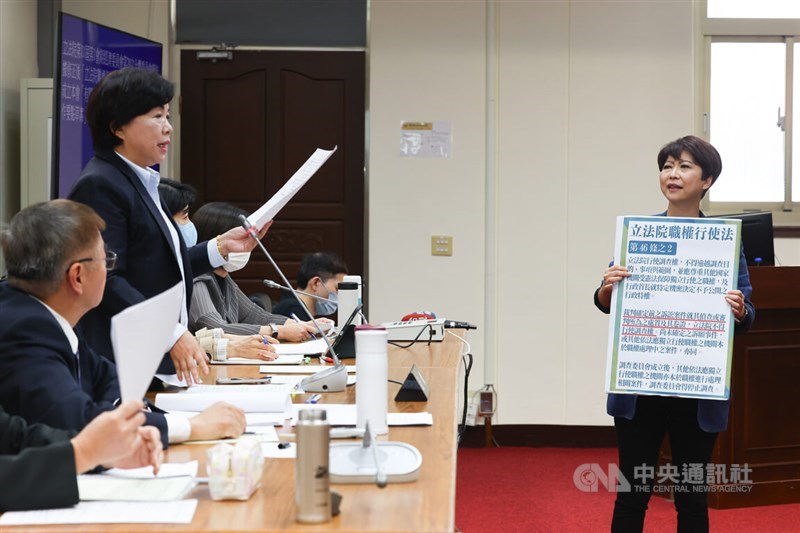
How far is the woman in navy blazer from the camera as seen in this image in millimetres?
2326

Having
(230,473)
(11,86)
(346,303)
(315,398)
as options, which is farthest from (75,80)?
(230,473)

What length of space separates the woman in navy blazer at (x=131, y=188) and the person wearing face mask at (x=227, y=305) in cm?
73

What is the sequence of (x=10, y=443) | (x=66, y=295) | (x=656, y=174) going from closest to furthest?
(x=10, y=443)
(x=66, y=295)
(x=656, y=174)

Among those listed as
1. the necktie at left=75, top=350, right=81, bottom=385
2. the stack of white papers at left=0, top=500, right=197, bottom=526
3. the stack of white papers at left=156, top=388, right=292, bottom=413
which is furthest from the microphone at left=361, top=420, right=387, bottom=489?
the necktie at left=75, top=350, right=81, bottom=385

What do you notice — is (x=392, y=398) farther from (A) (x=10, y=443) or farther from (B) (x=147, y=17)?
(B) (x=147, y=17)

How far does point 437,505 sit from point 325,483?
0.18 meters

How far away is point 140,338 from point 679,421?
1.76m

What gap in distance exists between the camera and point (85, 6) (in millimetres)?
5270

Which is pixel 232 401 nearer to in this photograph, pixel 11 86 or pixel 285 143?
pixel 11 86

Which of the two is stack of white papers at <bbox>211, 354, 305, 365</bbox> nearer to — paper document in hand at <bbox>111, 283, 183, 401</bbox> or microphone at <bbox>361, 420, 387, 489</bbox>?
microphone at <bbox>361, 420, 387, 489</bbox>

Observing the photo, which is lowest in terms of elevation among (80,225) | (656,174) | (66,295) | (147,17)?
(66,295)

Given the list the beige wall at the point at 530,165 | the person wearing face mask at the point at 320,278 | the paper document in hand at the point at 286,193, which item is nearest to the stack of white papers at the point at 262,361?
the paper document in hand at the point at 286,193

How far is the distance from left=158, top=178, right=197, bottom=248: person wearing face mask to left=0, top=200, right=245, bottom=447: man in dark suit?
1.59m

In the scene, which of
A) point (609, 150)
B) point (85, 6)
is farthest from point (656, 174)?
point (85, 6)
